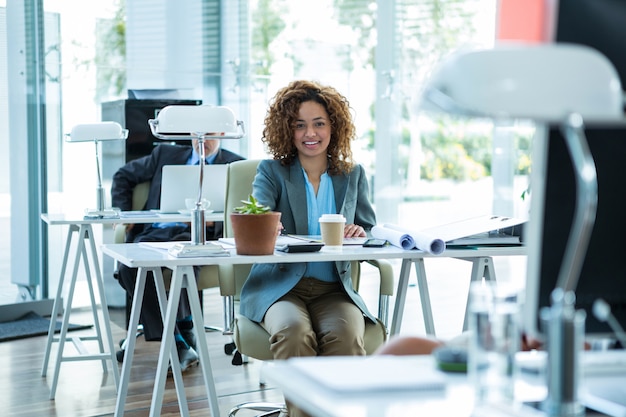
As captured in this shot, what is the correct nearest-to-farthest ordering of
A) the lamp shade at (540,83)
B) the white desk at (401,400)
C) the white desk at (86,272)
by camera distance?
the lamp shade at (540,83) < the white desk at (401,400) < the white desk at (86,272)

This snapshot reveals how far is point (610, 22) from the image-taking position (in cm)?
122

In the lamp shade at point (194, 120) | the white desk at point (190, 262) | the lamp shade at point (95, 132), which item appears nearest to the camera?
the white desk at point (190, 262)

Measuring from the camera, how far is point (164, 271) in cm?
410

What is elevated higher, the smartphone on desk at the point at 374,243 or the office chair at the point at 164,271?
the smartphone on desk at the point at 374,243

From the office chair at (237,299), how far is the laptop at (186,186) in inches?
30.1

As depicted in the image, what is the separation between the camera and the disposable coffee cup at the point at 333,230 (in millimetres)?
2707

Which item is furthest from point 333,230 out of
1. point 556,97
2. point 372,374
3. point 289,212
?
point 556,97

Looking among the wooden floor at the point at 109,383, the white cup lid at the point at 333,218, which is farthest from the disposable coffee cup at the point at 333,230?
the wooden floor at the point at 109,383

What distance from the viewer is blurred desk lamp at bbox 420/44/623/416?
0.98m

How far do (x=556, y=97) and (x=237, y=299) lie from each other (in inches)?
89.3

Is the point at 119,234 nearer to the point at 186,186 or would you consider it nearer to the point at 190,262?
the point at 186,186

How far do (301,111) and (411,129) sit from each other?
392 cm

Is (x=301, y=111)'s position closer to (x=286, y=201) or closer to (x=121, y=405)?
(x=286, y=201)

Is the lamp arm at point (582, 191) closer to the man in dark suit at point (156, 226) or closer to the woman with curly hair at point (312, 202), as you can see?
the woman with curly hair at point (312, 202)
